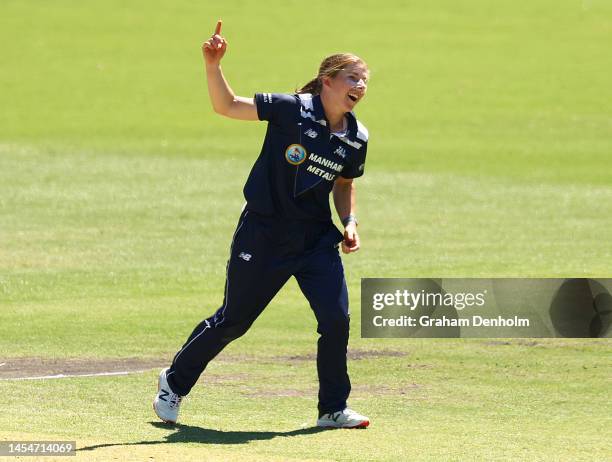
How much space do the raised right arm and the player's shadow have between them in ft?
5.79

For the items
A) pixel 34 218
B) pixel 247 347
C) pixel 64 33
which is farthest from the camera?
pixel 64 33

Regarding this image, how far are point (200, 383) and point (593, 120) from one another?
22898 millimetres

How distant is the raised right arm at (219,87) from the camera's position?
7367 millimetres

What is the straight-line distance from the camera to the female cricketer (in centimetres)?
775

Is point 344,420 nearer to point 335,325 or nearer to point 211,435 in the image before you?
point 335,325

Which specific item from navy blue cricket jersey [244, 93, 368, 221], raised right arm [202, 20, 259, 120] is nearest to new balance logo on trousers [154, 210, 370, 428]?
navy blue cricket jersey [244, 93, 368, 221]

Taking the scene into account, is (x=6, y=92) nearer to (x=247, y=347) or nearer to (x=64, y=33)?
(x=64, y=33)

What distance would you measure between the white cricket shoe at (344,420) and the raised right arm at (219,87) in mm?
1815

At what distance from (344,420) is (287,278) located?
0.89 metres

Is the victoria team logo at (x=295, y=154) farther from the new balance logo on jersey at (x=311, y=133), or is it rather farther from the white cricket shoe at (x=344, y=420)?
the white cricket shoe at (x=344, y=420)

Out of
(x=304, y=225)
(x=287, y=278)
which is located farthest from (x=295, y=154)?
(x=287, y=278)

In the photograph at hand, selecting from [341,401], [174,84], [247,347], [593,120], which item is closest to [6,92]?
[174,84]

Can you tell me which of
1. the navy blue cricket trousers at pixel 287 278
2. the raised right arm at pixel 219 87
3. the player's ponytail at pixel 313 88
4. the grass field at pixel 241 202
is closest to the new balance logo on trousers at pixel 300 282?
the navy blue cricket trousers at pixel 287 278

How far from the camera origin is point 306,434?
7.82 metres
